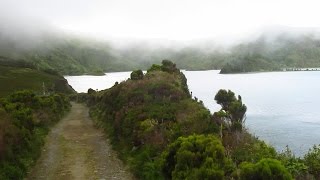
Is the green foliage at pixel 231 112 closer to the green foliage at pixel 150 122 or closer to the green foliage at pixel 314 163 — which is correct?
the green foliage at pixel 150 122

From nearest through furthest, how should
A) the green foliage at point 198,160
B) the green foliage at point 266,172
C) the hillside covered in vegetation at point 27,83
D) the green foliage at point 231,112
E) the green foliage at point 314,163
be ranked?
1. the green foliage at point 266,172
2. the green foliage at point 198,160
3. the green foliage at point 314,163
4. the green foliage at point 231,112
5. the hillside covered in vegetation at point 27,83

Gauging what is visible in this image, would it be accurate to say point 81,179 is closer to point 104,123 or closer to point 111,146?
point 111,146

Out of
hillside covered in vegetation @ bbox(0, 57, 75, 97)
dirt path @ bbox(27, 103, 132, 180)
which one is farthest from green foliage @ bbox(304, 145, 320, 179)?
hillside covered in vegetation @ bbox(0, 57, 75, 97)

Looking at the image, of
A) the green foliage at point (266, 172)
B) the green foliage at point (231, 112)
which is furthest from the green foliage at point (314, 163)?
the green foliage at point (231, 112)

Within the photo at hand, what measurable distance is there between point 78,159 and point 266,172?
640 inches

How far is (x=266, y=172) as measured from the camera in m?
14.0

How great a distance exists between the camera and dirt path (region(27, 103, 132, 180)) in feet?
77.3

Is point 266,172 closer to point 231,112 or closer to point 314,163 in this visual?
point 314,163

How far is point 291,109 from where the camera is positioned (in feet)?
312

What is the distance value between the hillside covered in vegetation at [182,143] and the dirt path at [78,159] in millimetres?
911

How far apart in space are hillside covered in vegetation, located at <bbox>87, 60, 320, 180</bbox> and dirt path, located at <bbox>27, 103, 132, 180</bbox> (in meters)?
0.91

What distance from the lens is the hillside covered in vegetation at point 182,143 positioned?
16.6m

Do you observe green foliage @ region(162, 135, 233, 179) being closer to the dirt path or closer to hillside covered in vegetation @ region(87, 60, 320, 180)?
hillside covered in vegetation @ region(87, 60, 320, 180)

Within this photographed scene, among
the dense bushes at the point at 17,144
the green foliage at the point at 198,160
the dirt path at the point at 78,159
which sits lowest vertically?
the dirt path at the point at 78,159
